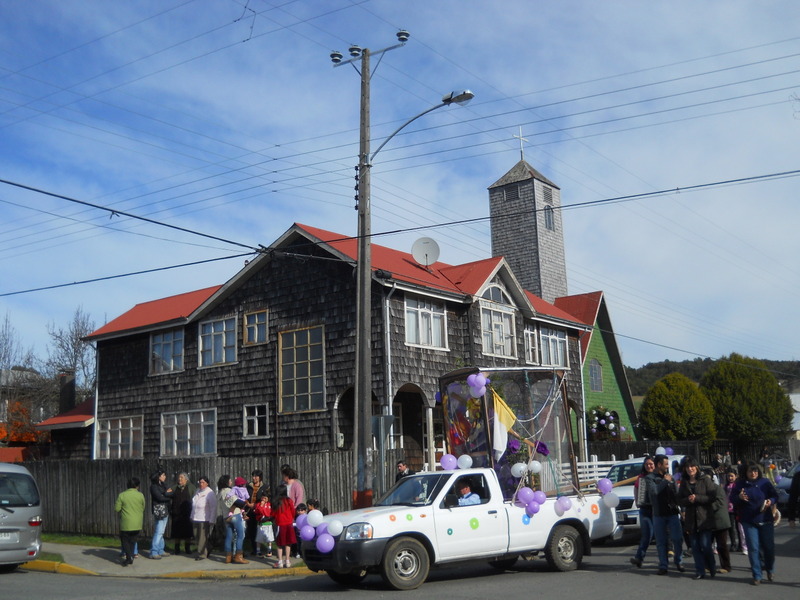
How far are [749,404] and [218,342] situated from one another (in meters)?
33.8

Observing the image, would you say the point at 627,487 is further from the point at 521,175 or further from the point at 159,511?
the point at 521,175

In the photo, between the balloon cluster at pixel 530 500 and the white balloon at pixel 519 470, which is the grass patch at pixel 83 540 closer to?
the white balloon at pixel 519 470

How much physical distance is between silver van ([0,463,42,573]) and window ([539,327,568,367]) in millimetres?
19429

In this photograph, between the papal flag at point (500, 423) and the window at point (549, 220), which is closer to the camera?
the papal flag at point (500, 423)

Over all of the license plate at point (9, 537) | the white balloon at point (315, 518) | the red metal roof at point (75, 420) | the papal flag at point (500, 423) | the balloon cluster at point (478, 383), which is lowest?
the license plate at point (9, 537)

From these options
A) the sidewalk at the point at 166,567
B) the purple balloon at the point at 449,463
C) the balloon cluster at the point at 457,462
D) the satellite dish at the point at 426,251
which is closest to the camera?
the balloon cluster at the point at 457,462

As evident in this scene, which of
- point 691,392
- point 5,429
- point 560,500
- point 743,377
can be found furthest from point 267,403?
point 743,377

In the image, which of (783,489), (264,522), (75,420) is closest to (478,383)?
(264,522)

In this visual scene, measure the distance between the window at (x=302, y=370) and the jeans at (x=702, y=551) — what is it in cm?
1475

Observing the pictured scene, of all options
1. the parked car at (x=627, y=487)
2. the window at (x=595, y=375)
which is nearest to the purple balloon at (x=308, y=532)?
the parked car at (x=627, y=487)

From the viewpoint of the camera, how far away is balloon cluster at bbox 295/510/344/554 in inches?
425

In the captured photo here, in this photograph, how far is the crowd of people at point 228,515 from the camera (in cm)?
1430

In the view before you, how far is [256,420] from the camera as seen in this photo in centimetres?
2645

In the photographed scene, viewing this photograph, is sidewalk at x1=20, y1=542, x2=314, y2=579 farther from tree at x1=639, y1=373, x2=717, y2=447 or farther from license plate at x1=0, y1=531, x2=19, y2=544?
tree at x1=639, y1=373, x2=717, y2=447
